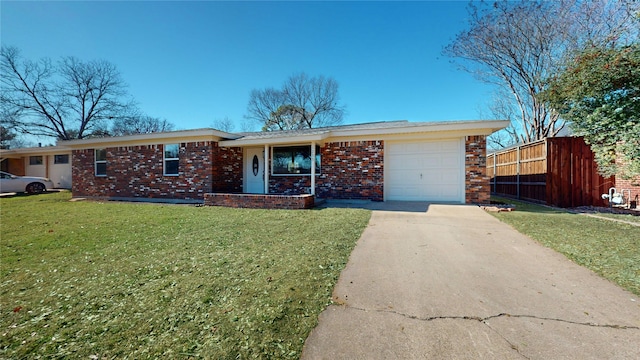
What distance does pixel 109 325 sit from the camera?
6.72ft

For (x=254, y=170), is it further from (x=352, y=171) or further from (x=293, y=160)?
(x=352, y=171)

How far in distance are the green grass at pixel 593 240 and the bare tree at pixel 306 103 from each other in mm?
22373

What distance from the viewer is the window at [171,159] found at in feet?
35.5

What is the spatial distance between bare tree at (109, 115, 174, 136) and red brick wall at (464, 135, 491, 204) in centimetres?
3069

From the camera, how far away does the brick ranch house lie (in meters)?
8.53

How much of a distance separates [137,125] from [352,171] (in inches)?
1275

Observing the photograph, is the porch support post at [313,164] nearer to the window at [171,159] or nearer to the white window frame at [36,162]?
the window at [171,159]

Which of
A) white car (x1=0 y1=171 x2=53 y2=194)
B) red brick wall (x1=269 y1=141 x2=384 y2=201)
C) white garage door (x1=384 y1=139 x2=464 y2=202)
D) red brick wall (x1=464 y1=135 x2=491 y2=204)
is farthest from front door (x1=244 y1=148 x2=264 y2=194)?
white car (x1=0 y1=171 x2=53 y2=194)

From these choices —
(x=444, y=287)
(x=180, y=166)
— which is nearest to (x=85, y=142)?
(x=180, y=166)

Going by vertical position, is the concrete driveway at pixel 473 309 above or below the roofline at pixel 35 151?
below

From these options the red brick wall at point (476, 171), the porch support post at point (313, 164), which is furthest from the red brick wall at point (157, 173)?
the red brick wall at point (476, 171)

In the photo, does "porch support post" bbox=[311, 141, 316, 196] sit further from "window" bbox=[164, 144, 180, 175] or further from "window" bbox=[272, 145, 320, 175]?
"window" bbox=[164, 144, 180, 175]

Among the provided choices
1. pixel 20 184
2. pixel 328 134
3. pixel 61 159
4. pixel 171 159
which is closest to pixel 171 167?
pixel 171 159

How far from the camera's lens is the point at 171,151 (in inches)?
431
